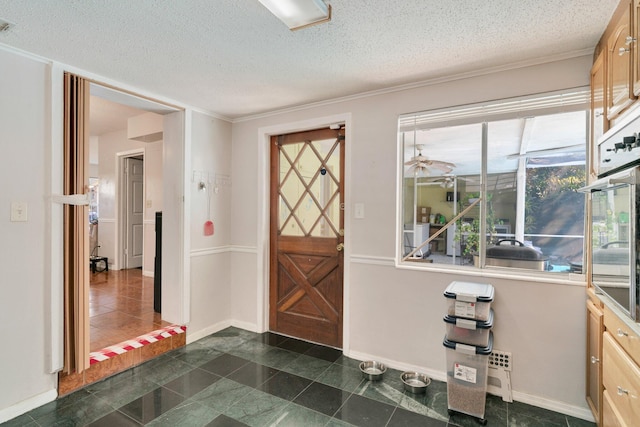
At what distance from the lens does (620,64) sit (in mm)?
1562

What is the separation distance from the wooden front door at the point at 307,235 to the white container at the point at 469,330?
3.91ft

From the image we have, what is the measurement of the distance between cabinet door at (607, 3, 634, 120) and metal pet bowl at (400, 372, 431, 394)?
2.10 metres

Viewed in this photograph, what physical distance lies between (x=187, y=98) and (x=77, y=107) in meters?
0.93

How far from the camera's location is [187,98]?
3.07 meters

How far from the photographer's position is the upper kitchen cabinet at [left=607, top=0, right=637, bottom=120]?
1.44m

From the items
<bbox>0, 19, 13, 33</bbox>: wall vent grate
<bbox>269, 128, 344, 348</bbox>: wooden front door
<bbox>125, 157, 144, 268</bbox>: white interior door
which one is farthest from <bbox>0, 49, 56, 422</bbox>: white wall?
<bbox>125, 157, 144, 268</bbox>: white interior door

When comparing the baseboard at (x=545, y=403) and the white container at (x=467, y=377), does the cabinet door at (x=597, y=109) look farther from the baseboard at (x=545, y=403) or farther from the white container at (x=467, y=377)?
the baseboard at (x=545, y=403)

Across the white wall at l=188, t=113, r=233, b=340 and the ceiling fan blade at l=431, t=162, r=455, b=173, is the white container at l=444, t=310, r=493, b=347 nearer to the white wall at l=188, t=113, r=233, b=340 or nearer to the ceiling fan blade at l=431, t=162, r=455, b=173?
A: the ceiling fan blade at l=431, t=162, r=455, b=173

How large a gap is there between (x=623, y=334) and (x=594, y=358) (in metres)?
0.59

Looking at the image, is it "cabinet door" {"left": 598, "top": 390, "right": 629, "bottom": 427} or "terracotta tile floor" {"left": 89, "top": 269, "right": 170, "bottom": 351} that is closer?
"cabinet door" {"left": 598, "top": 390, "right": 629, "bottom": 427}

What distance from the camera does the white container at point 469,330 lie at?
205cm

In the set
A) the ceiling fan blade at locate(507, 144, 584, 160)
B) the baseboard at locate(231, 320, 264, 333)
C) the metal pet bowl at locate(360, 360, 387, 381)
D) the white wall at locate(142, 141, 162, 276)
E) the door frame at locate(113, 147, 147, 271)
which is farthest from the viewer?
the door frame at locate(113, 147, 147, 271)

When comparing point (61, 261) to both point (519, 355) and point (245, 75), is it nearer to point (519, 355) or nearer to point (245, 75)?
point (245, 75)

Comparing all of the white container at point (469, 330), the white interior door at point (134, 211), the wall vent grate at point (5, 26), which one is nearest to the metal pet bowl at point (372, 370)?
the white container at point (469, 330)
